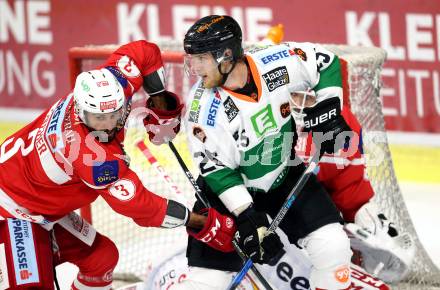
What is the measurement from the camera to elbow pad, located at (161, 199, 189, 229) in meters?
4.44

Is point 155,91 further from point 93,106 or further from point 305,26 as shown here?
point 305,26

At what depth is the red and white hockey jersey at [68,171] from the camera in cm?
432

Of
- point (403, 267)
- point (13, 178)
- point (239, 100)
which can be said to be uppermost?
point (239, 100)

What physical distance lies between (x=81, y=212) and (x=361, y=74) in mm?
1737

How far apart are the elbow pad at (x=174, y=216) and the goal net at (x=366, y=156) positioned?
84 cm

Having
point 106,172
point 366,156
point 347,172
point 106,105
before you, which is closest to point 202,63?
point 106,105

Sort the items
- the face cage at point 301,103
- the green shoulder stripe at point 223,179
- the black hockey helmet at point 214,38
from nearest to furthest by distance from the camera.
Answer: the black hockey helmet at point 214,38 < the green shoulder stripe at point 223,179 < the face cage at point 301,103

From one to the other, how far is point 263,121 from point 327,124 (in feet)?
1.17

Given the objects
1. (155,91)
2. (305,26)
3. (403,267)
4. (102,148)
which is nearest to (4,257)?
(102,148)

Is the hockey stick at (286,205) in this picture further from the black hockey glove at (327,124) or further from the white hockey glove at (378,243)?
the white hockey glove at (378,243)

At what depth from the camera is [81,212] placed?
6051mm

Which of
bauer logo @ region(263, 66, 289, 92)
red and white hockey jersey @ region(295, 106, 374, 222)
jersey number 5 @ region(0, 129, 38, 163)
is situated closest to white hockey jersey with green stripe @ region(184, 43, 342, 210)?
bauer logo @ region(263, 66, 289, 92)

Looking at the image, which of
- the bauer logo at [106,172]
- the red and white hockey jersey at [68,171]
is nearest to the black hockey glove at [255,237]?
the red and white hockey jersey at [68,171]

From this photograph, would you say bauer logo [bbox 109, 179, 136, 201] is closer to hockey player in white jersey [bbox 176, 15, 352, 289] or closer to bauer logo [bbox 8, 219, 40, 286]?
hockey player in white jersey [bbox 176, 15, 352, 289]
